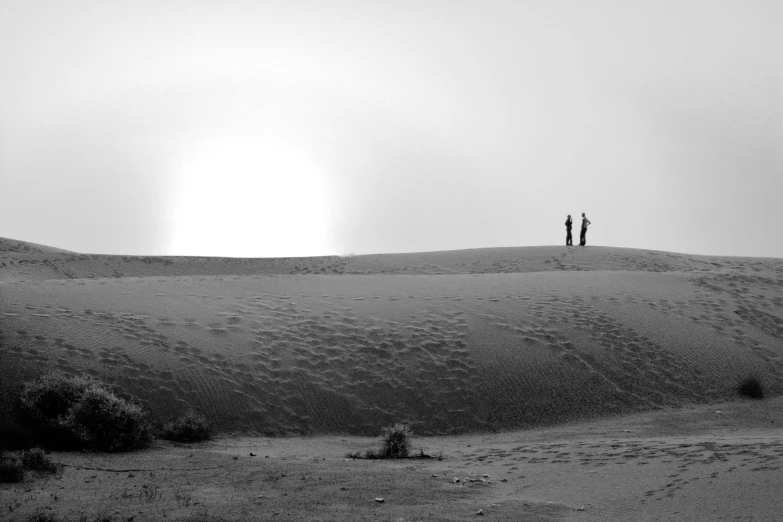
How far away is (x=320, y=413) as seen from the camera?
14.9m

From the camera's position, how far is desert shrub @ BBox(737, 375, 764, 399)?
17172mm

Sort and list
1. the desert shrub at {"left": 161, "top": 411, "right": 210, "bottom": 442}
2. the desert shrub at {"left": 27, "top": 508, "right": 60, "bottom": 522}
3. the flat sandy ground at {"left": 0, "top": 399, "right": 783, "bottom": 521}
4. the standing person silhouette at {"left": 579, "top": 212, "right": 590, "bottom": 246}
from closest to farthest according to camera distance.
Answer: the desert shrub at {"left": 27, "top": 508, "right": 60, "bottom": 522}, the flat sandy ground at {"left": 0, "top": 399, "right": 783, "bottom": 521}, the desert shrub at {"left": 161, "top": 411, "right": 210, "bottom": 442}, the standing person silhouette at {"left": 579, "top": 212, "right": 590, "bottom": 246}

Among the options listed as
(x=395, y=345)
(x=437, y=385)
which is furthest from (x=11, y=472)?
(x=395, y=345)

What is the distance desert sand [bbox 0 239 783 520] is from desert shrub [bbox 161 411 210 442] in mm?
333

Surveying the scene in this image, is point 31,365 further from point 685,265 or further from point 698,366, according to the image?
point 685,265

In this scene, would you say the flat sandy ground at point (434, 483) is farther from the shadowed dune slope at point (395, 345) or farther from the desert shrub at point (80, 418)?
the shadowed dune slope at point (395, 345)

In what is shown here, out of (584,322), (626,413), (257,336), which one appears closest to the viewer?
(626,413)

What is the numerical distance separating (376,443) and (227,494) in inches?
187

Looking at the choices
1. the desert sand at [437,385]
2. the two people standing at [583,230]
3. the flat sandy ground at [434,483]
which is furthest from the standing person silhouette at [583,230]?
the flat sandy ground at [434,483]

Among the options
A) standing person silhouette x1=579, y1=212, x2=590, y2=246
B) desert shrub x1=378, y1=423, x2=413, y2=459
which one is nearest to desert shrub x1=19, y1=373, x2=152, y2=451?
desert shrub x1=378, y1=423, x2=413, y2=459

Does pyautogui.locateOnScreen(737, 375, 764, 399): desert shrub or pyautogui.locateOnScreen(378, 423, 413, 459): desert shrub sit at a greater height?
pyautogui.locateOnScreen(737, 375, 764, 399): desert shrub

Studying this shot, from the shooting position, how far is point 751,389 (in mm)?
17234

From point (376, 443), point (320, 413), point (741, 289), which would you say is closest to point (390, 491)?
point (376, 443)

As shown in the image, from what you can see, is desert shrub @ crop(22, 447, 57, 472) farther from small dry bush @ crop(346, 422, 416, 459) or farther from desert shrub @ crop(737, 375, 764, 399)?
desert shrub @ crop(737, 375, 764, 399)
